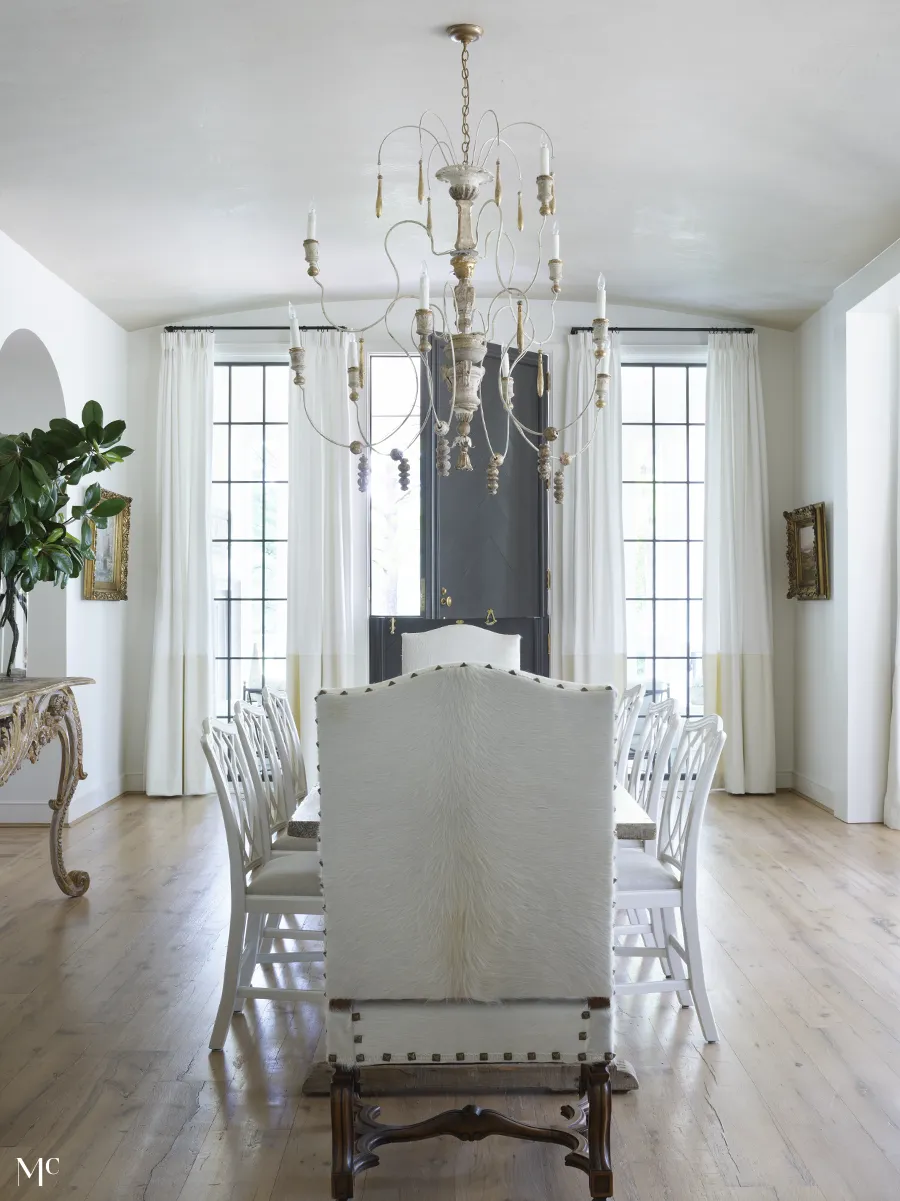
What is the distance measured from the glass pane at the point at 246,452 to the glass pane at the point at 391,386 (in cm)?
83

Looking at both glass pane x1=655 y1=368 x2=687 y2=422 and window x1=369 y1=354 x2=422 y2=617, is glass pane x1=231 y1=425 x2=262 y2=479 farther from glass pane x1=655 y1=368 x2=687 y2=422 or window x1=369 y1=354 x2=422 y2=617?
glass pane x1=655 y1=368 x2=687 y2=422

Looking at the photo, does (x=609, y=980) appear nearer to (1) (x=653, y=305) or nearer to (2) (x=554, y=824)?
(2) (x=554, y=824)

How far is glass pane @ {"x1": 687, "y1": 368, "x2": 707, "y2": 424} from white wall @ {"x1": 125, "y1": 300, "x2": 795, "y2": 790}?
11.3 inches

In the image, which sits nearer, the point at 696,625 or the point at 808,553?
the point at 808,553

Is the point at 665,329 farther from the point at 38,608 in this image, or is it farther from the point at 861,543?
the point at 38,608

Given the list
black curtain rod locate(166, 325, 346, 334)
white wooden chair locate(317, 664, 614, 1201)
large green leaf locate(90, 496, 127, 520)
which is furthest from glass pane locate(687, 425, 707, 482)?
white wooden chair locate(317, 664, 614, 1201)

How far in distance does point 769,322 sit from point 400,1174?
5969 mm

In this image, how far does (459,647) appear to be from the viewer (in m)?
5.12

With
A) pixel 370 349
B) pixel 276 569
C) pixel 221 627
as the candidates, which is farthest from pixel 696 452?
pixel 221 627

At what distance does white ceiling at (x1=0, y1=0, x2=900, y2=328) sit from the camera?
3.40 metres

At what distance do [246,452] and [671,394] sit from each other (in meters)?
2.96

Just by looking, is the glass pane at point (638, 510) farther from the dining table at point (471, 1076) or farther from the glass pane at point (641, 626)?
the dining table at point (471, 1076)

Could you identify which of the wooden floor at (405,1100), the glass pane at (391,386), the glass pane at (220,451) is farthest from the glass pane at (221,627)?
the wooden floor at (405,1100)

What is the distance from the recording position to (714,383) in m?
6.96
